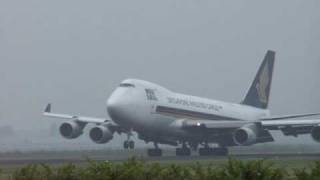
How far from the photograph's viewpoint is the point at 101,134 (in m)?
70.8

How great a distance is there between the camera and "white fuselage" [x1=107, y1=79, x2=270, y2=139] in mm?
66312

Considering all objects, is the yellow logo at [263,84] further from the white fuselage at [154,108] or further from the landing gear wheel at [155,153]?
the landing gear wheel at [155,153]

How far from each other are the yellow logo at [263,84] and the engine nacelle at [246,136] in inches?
581

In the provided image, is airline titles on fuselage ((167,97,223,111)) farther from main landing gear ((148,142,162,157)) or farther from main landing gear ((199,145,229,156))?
main landing gear ((148,142,162,157))

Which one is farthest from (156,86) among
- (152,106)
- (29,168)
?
(29,168)

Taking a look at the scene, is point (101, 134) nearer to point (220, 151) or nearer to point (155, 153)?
point (155, 153)

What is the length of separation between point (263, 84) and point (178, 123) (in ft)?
52.5

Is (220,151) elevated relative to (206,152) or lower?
elevated

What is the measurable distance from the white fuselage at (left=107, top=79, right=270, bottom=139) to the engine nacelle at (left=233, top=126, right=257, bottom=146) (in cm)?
521

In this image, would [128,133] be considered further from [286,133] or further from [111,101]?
[286,133]

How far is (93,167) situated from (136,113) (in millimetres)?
43188

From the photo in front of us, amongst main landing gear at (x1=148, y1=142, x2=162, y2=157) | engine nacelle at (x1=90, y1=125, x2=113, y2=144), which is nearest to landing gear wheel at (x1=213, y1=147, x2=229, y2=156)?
main landing gear at (x1=148, y1=142, x2=162, y2=157)

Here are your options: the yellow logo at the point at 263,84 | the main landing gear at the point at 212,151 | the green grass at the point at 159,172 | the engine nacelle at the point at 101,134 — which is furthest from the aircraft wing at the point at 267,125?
the green grass at the point at 159,172

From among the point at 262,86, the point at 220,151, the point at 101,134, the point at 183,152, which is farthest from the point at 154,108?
the point at 262,86
